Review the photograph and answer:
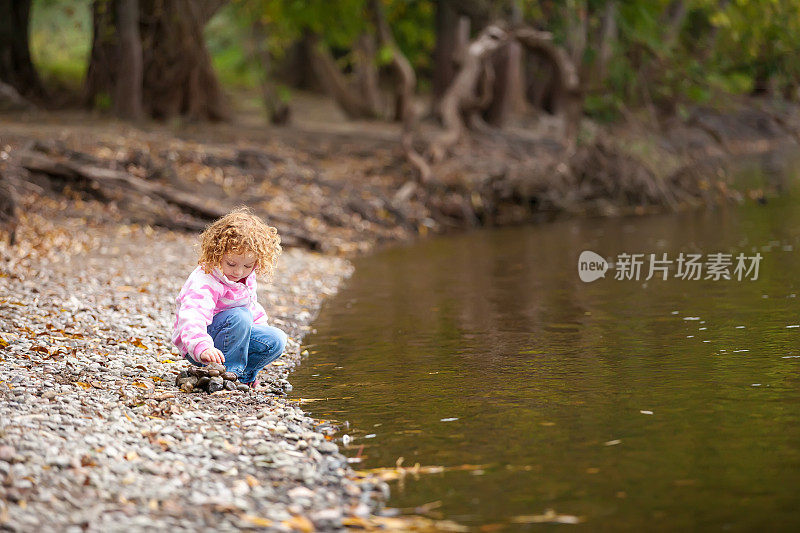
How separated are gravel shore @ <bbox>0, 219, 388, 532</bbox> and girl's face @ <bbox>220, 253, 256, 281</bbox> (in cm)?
79

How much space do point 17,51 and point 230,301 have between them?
A: 1764cm

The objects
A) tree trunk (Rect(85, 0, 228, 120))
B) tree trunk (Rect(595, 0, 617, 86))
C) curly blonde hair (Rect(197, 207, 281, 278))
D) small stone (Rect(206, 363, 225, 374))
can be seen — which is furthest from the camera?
tree trunk (Rect(595, 0, 617, 86))

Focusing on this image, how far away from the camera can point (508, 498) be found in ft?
16.7

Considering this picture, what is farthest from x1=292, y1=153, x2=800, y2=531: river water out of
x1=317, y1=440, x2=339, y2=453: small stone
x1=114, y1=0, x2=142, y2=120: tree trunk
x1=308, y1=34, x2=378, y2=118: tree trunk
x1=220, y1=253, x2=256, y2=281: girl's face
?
x1=308, y1=34, x2=378, y2=118: tree trunk

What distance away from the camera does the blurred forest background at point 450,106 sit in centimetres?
1752

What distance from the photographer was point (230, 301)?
271 inches

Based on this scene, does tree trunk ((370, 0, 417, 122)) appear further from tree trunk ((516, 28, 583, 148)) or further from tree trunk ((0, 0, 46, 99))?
tree trunk ((0, 0, 46, 99))

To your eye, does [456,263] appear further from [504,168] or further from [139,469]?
[139,469]

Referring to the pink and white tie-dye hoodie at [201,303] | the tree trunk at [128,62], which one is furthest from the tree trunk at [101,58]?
the pink and white tie-dye hoodie at [201,303]

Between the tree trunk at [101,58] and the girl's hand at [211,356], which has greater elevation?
the tree trunk at [101,58]

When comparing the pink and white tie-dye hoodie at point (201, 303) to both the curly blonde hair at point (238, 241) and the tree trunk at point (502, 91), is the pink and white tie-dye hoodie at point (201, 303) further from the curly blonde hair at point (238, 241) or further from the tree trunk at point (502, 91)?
the tree trunk at point (502, 91)

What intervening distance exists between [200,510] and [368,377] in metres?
3.06

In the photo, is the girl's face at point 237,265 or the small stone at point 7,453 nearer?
the small stone at point 7,453

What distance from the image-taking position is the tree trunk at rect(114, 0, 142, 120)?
20.3m
